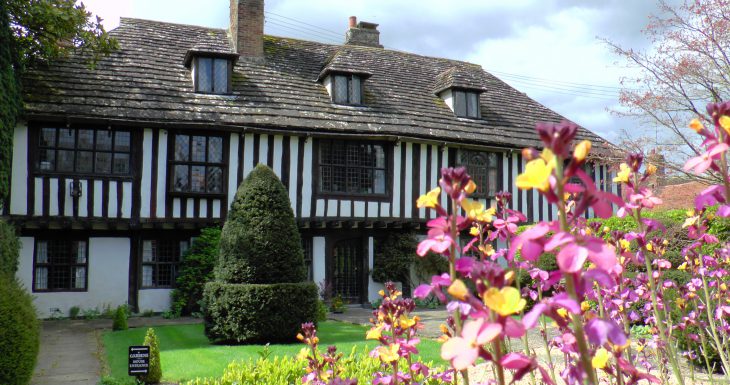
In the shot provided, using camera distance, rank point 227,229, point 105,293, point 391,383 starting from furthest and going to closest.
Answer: point 105,293 < point 227,229 < point 391,383

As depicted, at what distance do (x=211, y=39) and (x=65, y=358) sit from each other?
40.0 ft

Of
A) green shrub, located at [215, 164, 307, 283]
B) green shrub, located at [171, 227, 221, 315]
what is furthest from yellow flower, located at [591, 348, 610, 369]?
green shrub, located at [171, 227, 221, 315]

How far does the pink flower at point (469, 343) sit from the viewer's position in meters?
1.23

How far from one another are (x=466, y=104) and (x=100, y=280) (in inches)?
476

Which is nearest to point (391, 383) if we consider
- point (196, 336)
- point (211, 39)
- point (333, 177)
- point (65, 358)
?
point (65, 358)

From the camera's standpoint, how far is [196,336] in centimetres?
1089

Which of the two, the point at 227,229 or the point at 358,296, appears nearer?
the point at 227,229

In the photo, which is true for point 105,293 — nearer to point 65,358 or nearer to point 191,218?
point 191,218

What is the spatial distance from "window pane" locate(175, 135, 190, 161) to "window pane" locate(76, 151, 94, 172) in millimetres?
1960

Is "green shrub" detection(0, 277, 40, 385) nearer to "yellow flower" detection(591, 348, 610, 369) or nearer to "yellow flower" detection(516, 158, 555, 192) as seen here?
"yellow flower" detection(591, 348, 610, 369)

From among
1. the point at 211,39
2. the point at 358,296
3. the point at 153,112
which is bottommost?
the point at 358,296

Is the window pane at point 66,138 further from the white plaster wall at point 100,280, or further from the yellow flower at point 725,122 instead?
the yellow flower at point 725,122

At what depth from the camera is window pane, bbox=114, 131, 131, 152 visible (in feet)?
47.5

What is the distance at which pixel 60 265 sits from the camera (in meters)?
14.3
